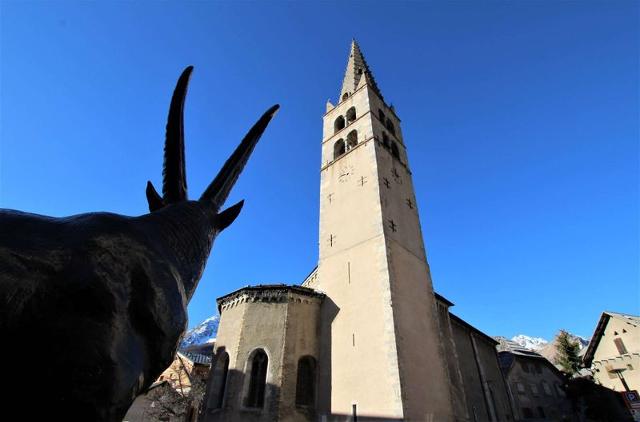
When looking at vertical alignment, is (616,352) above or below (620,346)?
below

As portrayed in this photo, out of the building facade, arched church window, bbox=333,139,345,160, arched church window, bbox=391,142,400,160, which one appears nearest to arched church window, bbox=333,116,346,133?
arched church window, bbox=333,139,345,160

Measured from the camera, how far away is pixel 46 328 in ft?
3.23

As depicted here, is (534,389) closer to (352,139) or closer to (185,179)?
(352,139)

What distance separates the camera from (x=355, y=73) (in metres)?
32.1

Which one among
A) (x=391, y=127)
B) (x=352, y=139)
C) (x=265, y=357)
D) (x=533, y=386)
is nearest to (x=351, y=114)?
(x=352, y=139)

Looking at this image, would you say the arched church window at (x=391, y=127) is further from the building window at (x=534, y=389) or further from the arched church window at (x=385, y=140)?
the building window at (x=534, y=389)

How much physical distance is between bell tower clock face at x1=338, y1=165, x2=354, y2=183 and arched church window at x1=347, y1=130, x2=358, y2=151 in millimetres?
1965

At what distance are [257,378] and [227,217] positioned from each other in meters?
15.0

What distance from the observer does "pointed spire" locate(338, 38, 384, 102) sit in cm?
3017

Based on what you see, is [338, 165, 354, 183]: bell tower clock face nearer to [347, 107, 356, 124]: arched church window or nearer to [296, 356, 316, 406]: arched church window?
[347, 107, 356, 124]: arched church window

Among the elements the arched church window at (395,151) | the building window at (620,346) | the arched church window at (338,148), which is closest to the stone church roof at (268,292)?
the arched church window at (338,148)

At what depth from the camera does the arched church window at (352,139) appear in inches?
975

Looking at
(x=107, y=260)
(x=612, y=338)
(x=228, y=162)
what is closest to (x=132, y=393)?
(x=107, y=260)

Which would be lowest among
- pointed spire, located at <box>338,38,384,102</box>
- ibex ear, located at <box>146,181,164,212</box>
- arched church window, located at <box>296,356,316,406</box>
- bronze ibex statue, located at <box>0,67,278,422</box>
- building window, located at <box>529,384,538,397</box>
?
bronze ibex statue, located at <box>0,67,278,422</box>
